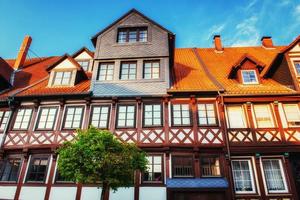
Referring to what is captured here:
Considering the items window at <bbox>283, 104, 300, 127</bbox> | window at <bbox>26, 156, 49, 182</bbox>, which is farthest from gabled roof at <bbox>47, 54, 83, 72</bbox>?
window at <bbox>283, 104, 300, 127</bbox>

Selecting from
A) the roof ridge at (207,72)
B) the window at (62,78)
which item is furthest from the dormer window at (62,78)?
the roof ridge at (207,72)

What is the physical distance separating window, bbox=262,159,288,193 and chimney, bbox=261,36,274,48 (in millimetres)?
11872

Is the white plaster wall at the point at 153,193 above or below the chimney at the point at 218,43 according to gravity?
below

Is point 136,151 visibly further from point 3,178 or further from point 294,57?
point 294,57

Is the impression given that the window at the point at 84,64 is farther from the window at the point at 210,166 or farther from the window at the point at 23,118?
the window at the point at 210,166

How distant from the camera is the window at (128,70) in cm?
1503

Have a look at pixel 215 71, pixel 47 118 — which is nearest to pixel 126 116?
pixel 47 118

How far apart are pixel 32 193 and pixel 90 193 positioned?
3.13 m

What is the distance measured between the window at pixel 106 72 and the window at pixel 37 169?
5822mm

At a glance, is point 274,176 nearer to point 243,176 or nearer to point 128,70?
point 243,176

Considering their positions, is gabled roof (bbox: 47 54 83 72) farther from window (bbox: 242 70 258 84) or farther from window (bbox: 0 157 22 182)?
window (bbox: 242 70 258 84)

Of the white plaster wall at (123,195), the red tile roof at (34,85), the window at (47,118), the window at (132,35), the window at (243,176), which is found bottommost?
the white plaster wall at (123,195)

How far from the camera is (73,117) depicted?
45.9 ft

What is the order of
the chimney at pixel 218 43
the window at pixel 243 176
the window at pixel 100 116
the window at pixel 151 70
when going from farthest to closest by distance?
the chimney at pixel 218 43, the window at pixel 151 70, the window at pixel 100 116, the window at pixel 243 176
